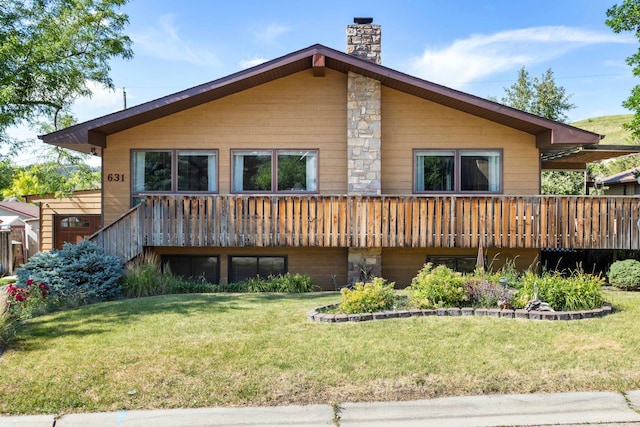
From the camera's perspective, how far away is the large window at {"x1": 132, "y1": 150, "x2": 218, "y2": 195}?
465 inches

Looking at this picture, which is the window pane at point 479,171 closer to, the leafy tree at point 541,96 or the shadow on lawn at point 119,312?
the shadow on lawn at point 119,312

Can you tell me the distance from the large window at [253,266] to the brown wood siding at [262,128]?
1.76 m

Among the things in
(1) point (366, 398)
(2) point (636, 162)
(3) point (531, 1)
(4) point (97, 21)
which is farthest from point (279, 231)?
(2) point (636, 162)

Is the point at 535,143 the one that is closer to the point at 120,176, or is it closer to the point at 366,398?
the point at 366,398

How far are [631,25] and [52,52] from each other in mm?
16870

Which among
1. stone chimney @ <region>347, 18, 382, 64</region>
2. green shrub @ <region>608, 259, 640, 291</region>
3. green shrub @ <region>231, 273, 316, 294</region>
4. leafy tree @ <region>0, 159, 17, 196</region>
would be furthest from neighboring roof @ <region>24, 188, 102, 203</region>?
green shrub @ <region>608, 259, 640, 291</region>

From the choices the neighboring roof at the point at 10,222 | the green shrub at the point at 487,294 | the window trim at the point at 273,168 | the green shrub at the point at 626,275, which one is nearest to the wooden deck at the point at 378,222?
the green shrub at the point at 626,275

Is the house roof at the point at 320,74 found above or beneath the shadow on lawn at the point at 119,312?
above

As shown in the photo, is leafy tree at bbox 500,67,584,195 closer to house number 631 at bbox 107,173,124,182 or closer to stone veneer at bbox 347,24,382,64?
stone veneer at bbox 347,24,382,64

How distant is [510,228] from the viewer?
1040 centimetres

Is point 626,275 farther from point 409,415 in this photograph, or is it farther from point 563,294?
point 409,415

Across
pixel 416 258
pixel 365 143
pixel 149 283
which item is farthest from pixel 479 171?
pixel 149 283

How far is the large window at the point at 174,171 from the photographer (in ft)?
38.8

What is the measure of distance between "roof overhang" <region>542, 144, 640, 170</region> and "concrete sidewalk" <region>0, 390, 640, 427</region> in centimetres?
873
